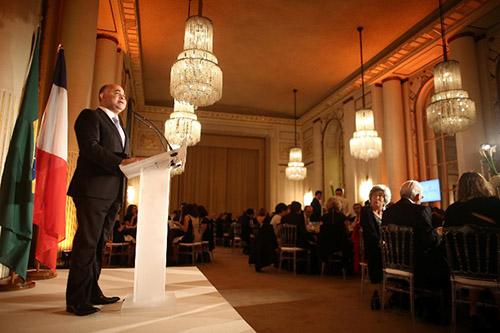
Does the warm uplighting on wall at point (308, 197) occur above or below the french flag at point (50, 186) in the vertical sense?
above

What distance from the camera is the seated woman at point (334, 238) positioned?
502cm

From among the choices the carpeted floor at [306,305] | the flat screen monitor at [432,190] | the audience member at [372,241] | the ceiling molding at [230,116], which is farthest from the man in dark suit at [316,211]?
the ceiling molding at [230,116]

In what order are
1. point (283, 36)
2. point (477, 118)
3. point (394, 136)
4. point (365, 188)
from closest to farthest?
point (477, 118)
point (283, 36)
point (394, 136)
point (365, 188)

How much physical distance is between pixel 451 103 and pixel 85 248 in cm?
482

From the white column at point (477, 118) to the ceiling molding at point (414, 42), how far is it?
17.0 inches


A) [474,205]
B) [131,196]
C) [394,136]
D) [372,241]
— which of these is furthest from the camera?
[131,196]

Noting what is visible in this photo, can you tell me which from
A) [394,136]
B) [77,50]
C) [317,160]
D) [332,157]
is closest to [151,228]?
[77,50]

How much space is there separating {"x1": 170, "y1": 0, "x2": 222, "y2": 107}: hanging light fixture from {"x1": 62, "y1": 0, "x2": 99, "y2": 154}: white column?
116cm

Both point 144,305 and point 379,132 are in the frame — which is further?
point 379,132

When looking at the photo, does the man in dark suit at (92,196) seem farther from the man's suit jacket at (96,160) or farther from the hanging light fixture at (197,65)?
the hanging light fixture at (197,65)

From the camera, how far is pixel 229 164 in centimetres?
1333

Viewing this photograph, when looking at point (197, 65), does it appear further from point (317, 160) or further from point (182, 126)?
point (317, 160)

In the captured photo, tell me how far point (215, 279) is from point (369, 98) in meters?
6.56

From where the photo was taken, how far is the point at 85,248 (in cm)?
196
